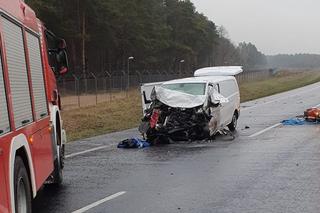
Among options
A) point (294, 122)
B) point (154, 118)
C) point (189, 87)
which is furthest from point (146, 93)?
point (294, 122)

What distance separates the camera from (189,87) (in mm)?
17484

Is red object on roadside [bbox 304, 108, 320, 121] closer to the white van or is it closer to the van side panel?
the van side panel

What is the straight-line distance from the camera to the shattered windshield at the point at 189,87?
1719 cm

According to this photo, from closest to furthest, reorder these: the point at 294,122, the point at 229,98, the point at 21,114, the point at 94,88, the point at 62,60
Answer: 1. the point at 21,114
2. the point at 62,60
3. the point at 229,98
4. the point at 294,122
5. the point at 94,88

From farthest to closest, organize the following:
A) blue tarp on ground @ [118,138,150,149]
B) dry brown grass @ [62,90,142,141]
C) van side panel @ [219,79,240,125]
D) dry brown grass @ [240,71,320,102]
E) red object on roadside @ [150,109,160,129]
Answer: dry brown grass @ [240,71,320,102], dry brown grass @ [62,90,142,141], van side panel @ [219,79,240,125], red object on roadside @ [150,109,160,129], blue tarp on ground @ [118,138,150,149]

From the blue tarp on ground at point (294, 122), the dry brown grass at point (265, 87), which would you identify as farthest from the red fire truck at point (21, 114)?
the dry brown grass at point (265, 87)

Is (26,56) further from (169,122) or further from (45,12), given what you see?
(45,12)

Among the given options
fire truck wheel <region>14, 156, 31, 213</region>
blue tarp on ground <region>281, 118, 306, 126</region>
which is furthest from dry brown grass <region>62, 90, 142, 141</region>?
fire truck wheel <region>14, 156, 31, 213</region>

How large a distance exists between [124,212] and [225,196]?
5.67ft

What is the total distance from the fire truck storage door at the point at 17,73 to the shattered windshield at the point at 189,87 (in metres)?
10.7

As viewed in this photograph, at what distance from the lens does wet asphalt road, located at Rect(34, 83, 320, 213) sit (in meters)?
8.09

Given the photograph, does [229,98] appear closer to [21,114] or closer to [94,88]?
[21,114]

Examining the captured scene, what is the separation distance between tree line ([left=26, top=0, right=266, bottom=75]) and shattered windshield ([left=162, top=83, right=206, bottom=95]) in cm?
3439

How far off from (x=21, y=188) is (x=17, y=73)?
122 cm
